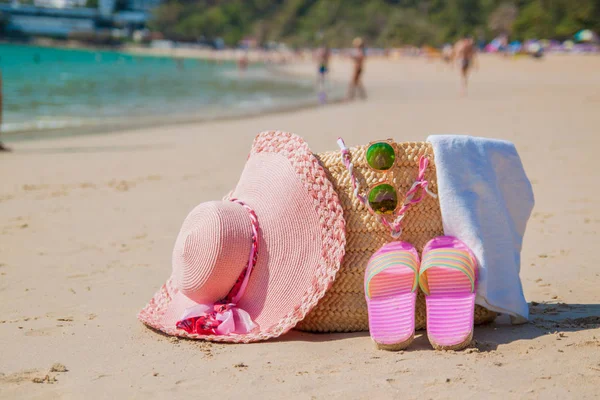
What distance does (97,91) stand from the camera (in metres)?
28.2

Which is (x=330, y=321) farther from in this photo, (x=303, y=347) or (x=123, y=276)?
(x=123, y=276)

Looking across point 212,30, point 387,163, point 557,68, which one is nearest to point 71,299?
point 387,163

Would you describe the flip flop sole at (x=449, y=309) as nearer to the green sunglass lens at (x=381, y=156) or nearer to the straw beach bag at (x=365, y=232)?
the straw beach bag at (x=365, y=232)

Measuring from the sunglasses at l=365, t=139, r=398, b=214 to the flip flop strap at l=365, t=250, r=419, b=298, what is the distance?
22cm

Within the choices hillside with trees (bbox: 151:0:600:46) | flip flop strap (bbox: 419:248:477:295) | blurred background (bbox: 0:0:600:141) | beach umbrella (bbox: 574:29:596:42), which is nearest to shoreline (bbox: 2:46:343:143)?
blurred background (bbox: 0:0:600:141)

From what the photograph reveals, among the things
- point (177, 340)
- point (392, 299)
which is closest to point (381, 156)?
point (392, 299)

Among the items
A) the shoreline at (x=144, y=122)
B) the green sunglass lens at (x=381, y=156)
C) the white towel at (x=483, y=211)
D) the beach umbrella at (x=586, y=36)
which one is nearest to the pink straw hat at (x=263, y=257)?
the green sunglass lens at (x=381, y=156)

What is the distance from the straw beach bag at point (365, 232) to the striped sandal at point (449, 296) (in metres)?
0.19

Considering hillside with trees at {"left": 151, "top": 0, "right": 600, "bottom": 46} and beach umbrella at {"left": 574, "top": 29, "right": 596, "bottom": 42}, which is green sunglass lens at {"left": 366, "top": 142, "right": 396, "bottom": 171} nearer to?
beach umbrella at {"left": 574, "top": 29, "right": 596, "bottom": 42}

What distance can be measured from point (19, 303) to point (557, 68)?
110 ft

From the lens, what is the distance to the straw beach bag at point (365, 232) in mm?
3172

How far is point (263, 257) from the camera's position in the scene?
329 cm

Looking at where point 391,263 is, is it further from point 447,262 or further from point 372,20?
point 372,20

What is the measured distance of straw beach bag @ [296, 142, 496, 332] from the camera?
317 cm
